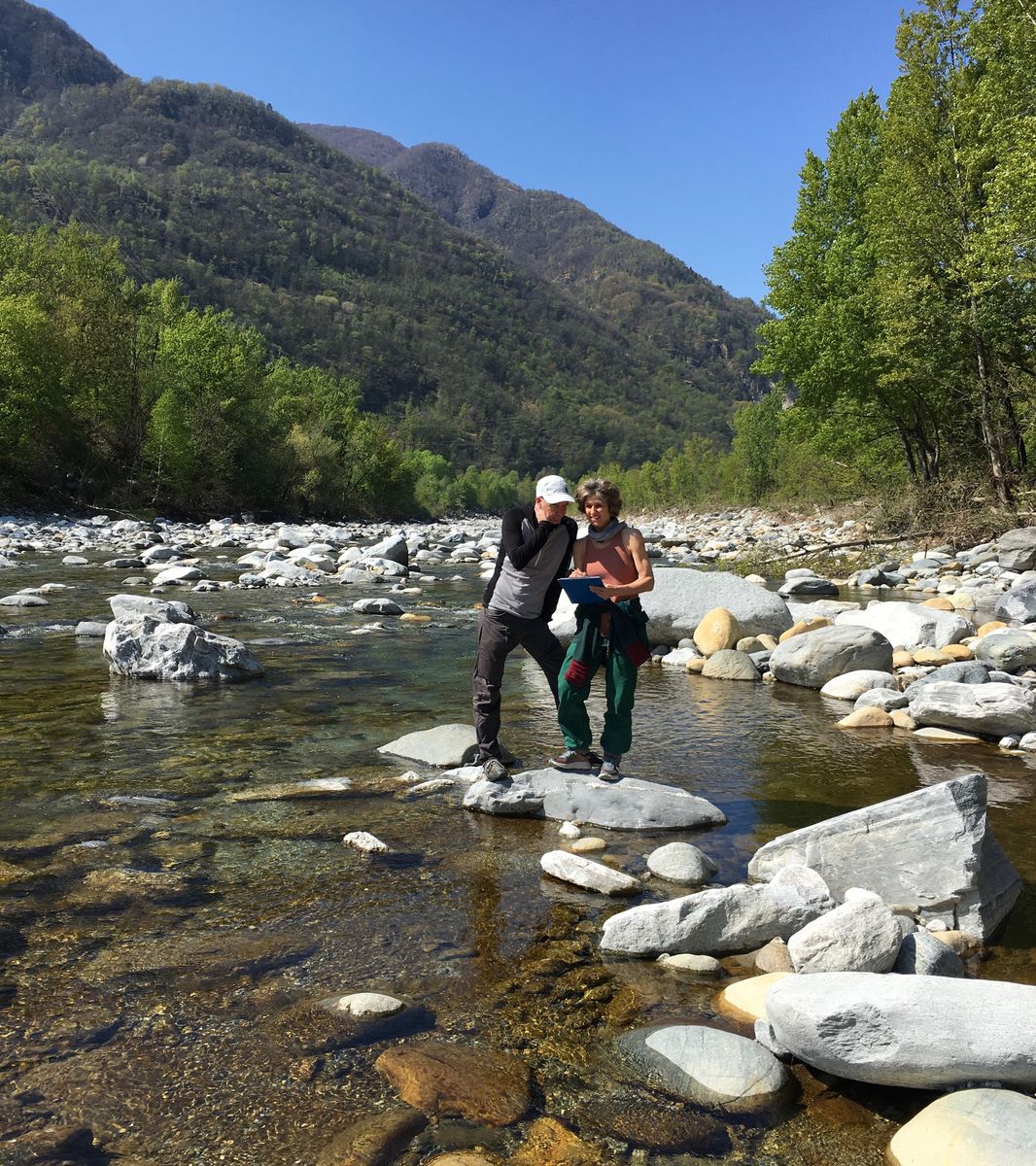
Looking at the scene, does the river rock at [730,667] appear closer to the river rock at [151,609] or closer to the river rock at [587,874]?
the river rock at [587,874]

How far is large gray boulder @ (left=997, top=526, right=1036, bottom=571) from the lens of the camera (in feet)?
56.6

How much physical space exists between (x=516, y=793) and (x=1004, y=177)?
16140 millimetres

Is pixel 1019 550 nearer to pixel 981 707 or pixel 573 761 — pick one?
pixel 981 707

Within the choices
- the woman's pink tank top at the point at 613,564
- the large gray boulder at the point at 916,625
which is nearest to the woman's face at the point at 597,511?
the woman's pink tank top at the point at 613,564

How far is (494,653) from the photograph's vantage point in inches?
222

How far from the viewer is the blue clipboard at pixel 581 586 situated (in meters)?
5.25

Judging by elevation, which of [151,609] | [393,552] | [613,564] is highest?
[613,564]

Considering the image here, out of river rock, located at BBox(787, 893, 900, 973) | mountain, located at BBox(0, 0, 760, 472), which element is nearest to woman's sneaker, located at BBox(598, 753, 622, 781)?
river rock, located at BBox(787, 893, 900, 973)

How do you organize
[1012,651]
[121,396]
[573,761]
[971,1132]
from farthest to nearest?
[121,396] < [1012,651] < [573,761] < [971,1132]

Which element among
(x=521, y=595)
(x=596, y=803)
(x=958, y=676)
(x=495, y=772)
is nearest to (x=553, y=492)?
(x=521, y=595)

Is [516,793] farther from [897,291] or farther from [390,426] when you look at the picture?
[390,426]

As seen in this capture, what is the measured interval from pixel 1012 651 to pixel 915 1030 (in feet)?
25.4

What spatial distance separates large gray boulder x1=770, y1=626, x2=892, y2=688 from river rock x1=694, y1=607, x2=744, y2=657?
5.47 ft

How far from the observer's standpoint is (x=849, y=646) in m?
9.30
